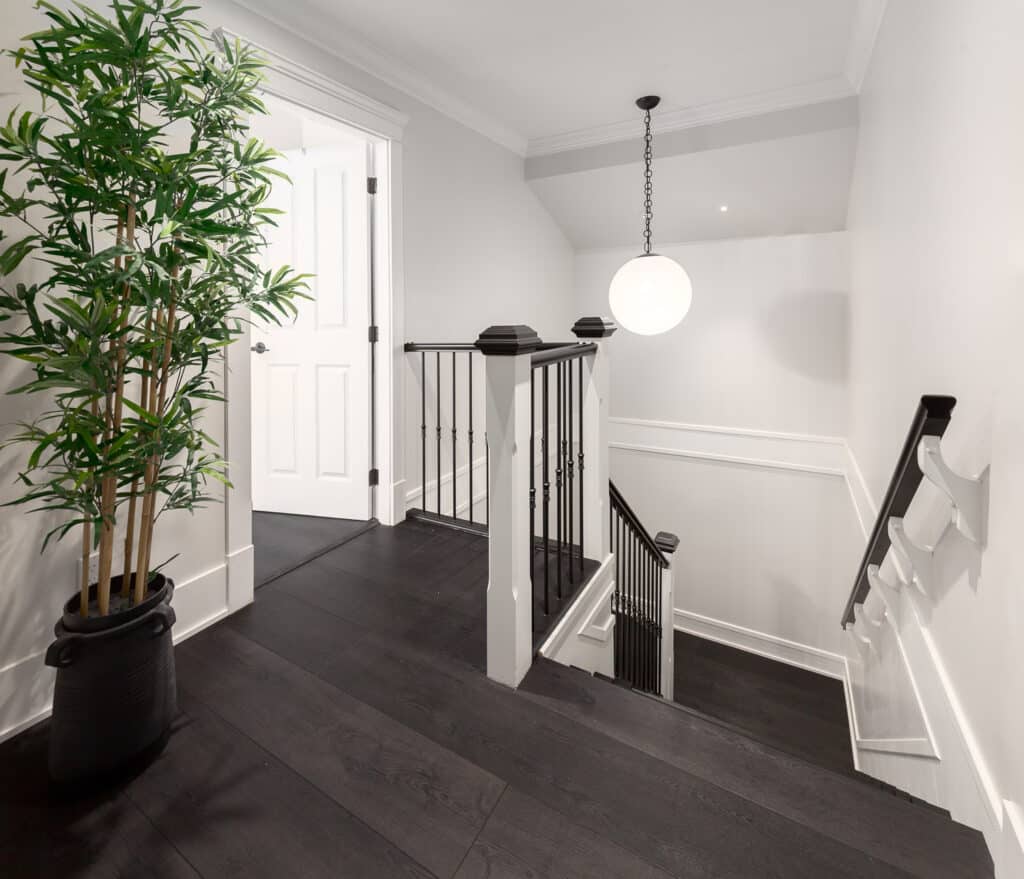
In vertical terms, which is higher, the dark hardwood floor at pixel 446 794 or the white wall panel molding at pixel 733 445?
the white wall panel molding at pixel 733 445

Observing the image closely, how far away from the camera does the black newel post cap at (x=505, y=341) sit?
1563mm

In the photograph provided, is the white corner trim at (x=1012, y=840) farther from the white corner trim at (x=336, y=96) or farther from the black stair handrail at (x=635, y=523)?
the white corner trim at (x=336, y=96)

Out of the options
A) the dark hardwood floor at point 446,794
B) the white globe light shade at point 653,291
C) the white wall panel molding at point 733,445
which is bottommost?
the dark hardwood floor at point 446,794

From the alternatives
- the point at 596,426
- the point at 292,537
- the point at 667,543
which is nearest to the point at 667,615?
the point at 667,543

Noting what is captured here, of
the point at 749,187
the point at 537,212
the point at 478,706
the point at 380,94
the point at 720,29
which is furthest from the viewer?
the point at 537,212

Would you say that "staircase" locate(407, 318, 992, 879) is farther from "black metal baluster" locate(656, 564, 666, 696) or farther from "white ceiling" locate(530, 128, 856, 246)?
"white ceiling" locate(530, 128, 856, 246)

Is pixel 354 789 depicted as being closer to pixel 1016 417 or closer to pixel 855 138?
pixel 1016 417

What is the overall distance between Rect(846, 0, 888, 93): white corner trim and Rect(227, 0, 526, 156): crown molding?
1.99m

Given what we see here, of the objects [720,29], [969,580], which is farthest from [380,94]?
[969,580]

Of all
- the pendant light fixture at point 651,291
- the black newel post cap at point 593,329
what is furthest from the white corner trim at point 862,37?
the black newel post cap at point 593,329

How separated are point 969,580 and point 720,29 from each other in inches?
101

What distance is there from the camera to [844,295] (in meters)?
3.95

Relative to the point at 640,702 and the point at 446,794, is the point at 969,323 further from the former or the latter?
the point at 446,794

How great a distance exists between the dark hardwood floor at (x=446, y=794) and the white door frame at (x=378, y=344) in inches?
20.0
